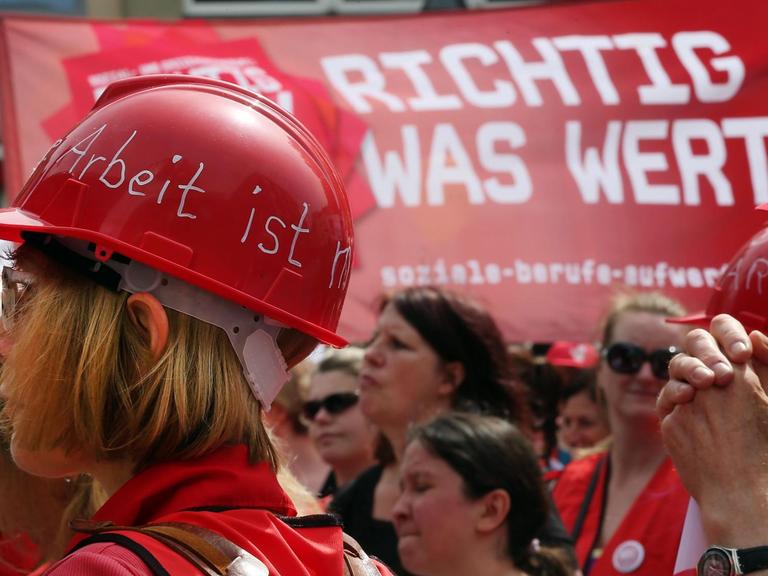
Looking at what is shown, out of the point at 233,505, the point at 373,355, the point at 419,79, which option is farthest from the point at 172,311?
the point at 419,79

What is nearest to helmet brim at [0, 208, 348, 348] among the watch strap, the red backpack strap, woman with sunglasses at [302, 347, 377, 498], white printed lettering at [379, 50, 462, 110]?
the red backpack strap

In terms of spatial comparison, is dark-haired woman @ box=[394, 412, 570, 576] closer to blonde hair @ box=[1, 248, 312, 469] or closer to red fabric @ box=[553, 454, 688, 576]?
red fabric @ box=[553, 454, 688, 576]

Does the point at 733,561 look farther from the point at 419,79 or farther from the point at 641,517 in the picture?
the point at 419,79

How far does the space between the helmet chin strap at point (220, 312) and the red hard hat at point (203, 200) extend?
3 cm

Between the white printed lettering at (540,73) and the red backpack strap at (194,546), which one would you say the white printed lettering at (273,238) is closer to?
the red backpack strap at (194,546)

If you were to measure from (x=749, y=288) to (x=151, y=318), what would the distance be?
151 cm

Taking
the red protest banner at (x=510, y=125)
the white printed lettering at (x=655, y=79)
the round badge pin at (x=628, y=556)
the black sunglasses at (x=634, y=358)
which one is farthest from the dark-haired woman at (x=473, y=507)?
the white printed lettering at (x=655, y=79)

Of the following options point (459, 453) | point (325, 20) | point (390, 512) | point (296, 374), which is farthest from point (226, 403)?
point (296, 374)

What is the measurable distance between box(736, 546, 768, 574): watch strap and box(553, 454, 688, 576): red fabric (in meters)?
1.72

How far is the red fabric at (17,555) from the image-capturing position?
9.68ft

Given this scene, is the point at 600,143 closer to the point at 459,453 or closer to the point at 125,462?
the point at 459,453

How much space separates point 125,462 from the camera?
1868 millimetres

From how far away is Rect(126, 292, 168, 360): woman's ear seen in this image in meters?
1.81

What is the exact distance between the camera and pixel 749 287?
109 inches
